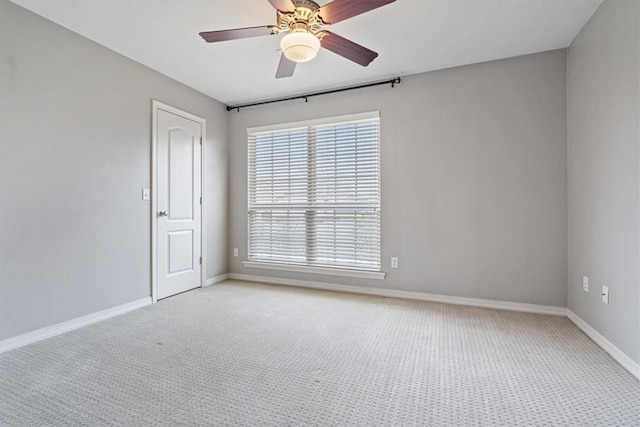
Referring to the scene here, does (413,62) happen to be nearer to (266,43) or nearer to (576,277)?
(266,43)

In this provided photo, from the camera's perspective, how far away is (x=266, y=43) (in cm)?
281

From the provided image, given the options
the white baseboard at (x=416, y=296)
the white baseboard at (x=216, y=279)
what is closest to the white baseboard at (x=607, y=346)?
the white baseboard at (x=416, y=296)

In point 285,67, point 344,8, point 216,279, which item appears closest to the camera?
point 344,8

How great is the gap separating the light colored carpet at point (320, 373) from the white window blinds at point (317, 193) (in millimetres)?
1083

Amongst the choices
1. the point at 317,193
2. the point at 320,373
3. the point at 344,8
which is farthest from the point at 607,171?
the point at 317,193

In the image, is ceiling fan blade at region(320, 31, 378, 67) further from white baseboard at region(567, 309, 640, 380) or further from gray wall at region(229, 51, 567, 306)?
white baseboard at region(567, 309, 640, 380)

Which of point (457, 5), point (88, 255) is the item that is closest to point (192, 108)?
point (88, 255)

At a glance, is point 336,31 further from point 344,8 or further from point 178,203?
point 178,203

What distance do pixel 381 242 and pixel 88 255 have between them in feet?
9.52

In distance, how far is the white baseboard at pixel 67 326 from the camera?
7.47ft

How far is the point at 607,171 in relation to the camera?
2.23 meters

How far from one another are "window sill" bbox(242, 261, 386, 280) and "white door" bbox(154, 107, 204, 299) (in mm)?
769

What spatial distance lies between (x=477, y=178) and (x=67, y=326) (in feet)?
13.1

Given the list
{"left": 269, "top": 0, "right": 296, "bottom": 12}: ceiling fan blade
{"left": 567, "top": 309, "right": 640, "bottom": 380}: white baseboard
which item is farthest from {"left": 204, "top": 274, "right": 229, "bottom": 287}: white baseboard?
{"left": 567, "top": 309, "right": 640, "bottom": 380}: white baseboard
